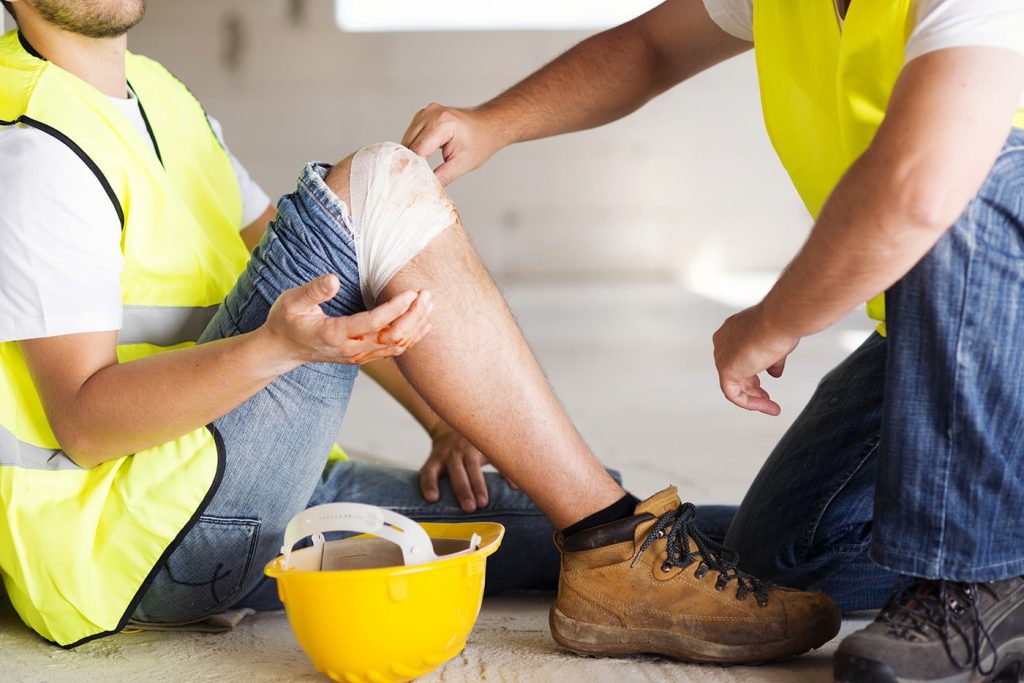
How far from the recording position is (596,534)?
1237mm

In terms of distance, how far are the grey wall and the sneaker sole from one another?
5.83 metres

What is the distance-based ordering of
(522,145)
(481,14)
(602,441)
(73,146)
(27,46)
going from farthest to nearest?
1. (522,145)
2. (481,14)
3. (602,441)
4. (27,46)
5. (73,146)

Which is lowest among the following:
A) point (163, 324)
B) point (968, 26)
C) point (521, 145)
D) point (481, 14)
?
point (163, 324)

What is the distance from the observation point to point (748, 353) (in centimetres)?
114

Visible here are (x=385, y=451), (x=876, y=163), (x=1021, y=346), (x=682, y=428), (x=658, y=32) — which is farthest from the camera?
(x=682, y=428)

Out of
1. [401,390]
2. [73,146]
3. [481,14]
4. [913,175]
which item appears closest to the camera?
[913,175]

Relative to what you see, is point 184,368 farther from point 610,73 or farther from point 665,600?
point 610,73

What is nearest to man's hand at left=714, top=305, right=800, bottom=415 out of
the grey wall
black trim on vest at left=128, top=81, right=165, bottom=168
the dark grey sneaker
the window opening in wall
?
the dark grey sneaker

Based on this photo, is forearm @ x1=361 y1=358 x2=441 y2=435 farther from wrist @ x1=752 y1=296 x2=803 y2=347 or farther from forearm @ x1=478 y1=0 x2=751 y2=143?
wrist @ x1=752 y1=296 x2=803 y2=347

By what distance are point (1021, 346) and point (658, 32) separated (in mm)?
780

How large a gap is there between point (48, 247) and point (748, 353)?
780mm

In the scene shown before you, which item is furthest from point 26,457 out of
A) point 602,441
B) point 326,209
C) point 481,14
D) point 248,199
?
point 481,14

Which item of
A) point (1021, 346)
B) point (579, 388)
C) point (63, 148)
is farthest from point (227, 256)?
point (579, 388)

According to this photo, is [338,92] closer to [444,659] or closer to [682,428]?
[682,428]
